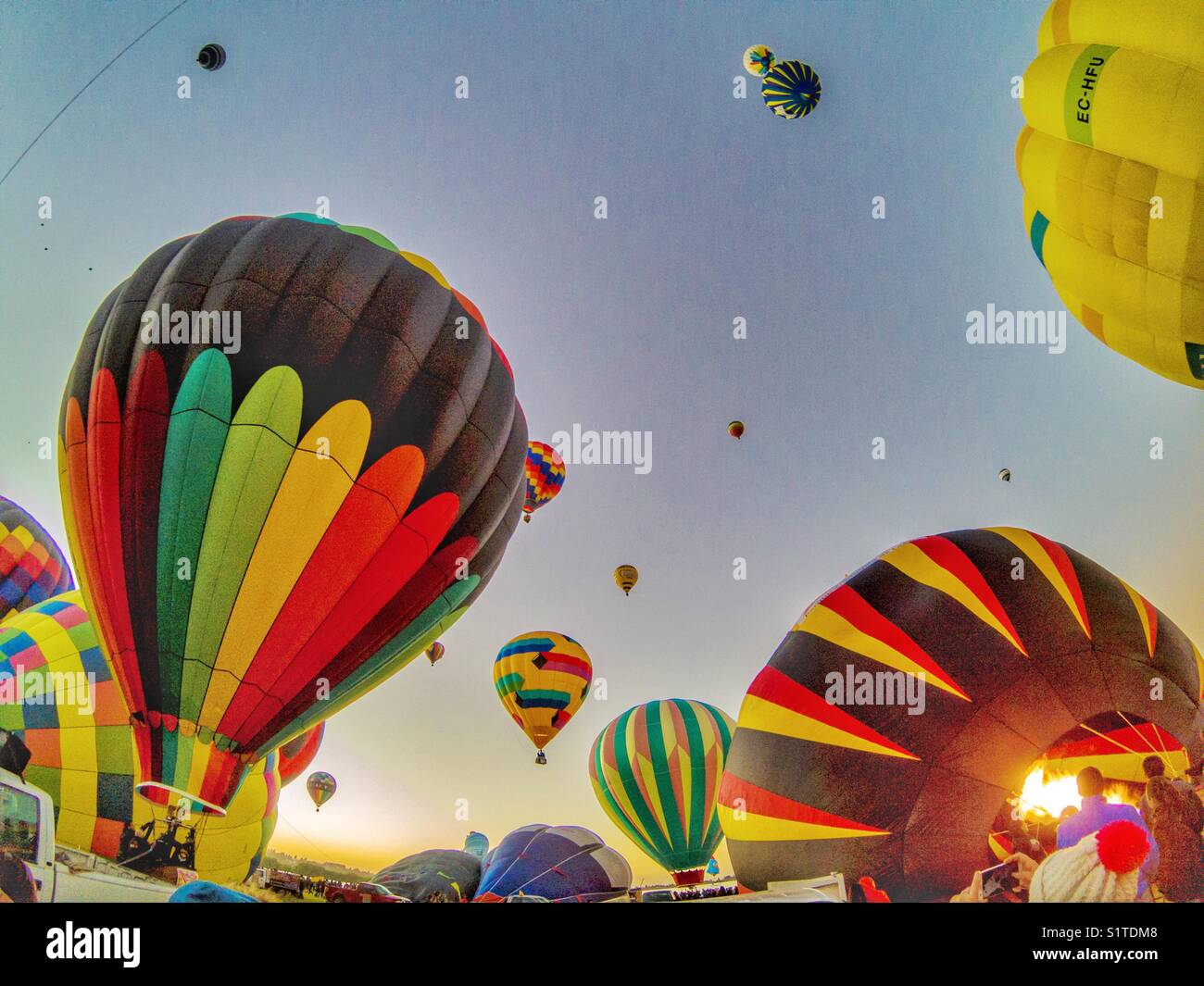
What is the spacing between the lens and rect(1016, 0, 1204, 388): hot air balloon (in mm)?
4305

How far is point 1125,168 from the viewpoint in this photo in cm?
460

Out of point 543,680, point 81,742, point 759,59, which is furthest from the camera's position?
point 543,680

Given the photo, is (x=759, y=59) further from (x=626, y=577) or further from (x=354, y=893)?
(x=354, y=893)

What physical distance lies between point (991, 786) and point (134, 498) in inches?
200

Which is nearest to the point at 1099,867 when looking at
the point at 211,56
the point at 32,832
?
the point at 32,832

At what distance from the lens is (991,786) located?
3748 millimetres

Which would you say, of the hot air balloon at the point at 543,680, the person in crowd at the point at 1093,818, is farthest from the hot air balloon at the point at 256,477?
the hot air balloon at the point at 543,680

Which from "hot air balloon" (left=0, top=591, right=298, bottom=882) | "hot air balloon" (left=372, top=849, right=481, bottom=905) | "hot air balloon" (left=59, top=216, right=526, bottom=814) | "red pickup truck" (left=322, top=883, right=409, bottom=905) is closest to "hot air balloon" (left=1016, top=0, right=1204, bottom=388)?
"hot air balloon" (left=59, top=216, right=526, bottom=814)

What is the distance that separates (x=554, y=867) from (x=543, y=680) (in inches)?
88.1

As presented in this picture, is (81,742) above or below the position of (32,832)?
below

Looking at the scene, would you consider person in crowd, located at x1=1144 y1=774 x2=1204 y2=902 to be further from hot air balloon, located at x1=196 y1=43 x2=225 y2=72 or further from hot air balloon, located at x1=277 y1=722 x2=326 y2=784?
hot air balloon, located at x1=196 y1=43 x2=225 y2=72

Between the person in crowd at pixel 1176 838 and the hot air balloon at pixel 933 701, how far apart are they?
32cm

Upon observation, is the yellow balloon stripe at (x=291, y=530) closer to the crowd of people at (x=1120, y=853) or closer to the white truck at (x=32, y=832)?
the white truck at (x=32, y=832)
